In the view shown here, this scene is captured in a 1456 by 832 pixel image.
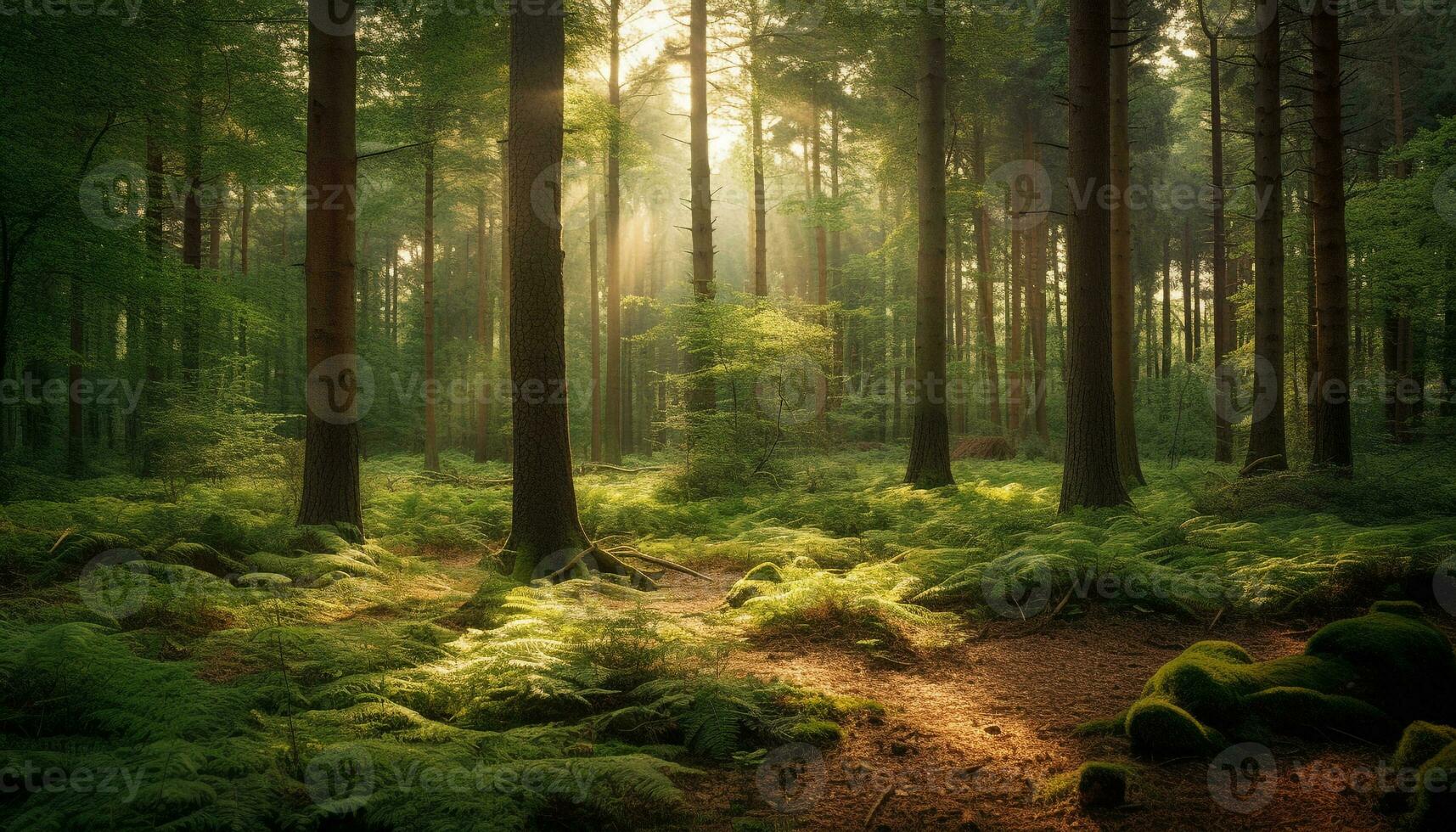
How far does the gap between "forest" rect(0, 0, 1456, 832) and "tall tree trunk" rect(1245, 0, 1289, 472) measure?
0.08 m

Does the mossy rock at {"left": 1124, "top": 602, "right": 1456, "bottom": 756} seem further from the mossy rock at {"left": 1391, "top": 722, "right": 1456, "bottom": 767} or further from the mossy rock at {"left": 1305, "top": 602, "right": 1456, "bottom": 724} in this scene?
the mossy rock at {"left": 1391, "top": 722, "right": 1456, "bottom": 767}

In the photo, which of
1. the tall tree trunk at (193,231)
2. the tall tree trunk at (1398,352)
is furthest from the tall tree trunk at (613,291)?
the tall tree trunk at (1398,352)

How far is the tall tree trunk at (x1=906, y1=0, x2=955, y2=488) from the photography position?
12.0m

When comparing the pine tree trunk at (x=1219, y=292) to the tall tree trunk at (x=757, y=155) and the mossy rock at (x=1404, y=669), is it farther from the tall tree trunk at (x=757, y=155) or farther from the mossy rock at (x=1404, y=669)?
the mossy rock at (x=1404, y=669)

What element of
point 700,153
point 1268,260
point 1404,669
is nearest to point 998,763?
point 1404,669

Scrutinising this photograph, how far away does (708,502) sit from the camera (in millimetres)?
11492

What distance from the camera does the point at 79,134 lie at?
425 inches

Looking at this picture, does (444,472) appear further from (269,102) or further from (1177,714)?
(1177,714)

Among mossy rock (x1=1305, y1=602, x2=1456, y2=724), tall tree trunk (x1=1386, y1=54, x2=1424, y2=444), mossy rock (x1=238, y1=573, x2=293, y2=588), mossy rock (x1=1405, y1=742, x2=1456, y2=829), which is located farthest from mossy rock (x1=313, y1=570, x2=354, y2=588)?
tall tree trunk (x1=1386, y1=54, x2=1424, y2=444)

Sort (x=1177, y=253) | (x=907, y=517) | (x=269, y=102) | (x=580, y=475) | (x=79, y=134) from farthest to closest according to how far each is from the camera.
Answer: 1. (x=1177, y=253)
2. (x=580, y=475)
3. (x=269, y=102)
4. (x=79, y=134)
5. (x=907, y=517)

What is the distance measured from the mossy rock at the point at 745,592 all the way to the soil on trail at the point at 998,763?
984mm

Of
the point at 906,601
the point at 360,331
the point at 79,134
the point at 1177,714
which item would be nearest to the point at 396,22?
the point at 79,134

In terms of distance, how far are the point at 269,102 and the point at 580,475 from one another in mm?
9137

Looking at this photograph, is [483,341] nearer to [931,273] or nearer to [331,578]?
[931,273]
